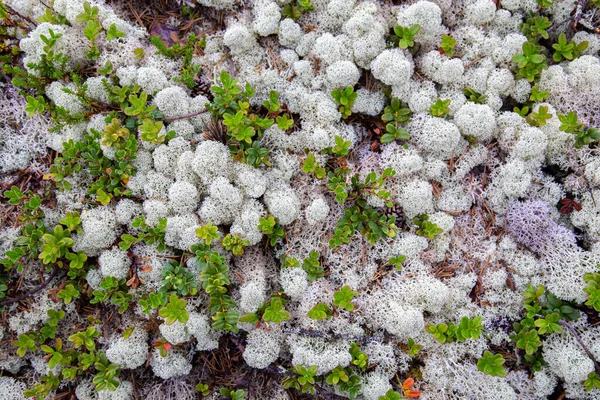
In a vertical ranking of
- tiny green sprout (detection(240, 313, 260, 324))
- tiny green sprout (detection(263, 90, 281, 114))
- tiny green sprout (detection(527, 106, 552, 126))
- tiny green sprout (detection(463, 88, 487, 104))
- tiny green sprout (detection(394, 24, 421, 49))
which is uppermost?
tiny green sprout (detection(394, 24, 421, 49))

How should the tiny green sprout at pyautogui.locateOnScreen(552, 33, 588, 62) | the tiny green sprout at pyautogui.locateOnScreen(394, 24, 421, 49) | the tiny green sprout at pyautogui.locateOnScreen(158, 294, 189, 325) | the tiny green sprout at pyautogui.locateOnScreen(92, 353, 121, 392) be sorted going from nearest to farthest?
the tiny green sprout at pyautogui.locateOnScreen(158, 294, 189, 325) < the tiny green sprout at pyautogui.locateOnScreen(92, 353, 121, 392) < the tiny green sprout at pyautogui.locateOnScreen(394, 24, 421, 49) < the tiny green sprout at pyautogui.locateOnScreen(552, 33, 588, 62)

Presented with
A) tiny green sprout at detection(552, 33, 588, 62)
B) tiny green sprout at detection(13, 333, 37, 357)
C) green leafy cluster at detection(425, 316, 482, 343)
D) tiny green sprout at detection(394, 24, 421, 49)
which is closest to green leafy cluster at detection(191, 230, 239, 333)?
tiny green sprout at detection(13, 333, 37, 357)

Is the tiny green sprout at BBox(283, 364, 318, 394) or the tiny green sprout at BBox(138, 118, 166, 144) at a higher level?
the tiny green sprout at BBox(138, 118, 166, 144)

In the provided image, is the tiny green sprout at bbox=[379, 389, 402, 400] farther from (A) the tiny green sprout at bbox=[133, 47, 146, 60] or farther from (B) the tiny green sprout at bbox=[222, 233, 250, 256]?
(A) the tiny green sprout at bbox=[133, 47, 146, 60]

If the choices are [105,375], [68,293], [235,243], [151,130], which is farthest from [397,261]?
[68,293]

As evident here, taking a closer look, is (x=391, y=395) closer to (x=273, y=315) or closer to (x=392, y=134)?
(x=273, y=315)

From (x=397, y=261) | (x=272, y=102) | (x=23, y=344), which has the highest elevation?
(x=272, y=102)

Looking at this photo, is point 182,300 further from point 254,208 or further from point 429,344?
point 429,344
